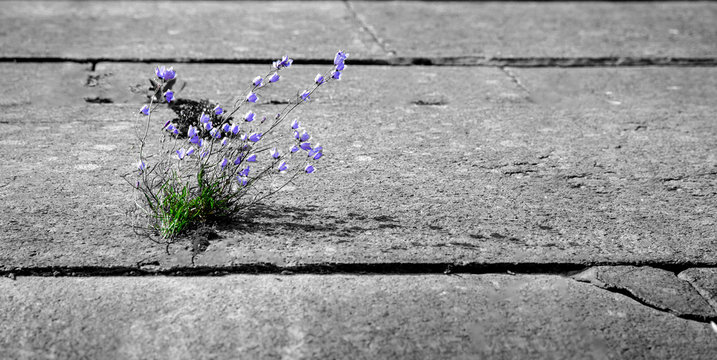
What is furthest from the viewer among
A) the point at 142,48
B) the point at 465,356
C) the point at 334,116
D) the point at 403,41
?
the point at 403,41

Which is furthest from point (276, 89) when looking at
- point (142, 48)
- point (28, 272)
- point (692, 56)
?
point (692, 56)

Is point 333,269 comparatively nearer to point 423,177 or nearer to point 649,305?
point 423,177

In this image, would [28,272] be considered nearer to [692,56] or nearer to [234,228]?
[234,228]

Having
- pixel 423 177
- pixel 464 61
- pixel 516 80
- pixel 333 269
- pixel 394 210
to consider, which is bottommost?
pixel 333 269

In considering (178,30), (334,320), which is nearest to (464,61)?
(178,30)

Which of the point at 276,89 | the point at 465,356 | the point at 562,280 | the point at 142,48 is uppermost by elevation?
the point at 142,48

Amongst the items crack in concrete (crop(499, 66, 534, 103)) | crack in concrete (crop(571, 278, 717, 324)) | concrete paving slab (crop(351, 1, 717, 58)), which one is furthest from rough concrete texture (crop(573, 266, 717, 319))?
concrete paving slab (crop(351, 1, 717, 58))
